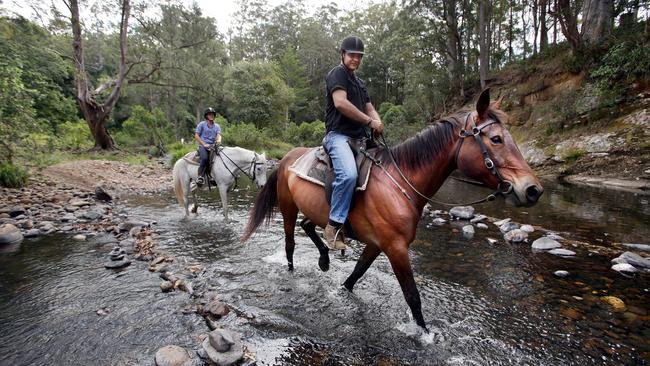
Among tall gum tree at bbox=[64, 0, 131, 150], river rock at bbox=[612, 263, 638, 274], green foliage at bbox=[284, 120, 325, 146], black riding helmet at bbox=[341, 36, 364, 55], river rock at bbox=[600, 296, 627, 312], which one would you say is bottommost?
river rock at bbox=[600, 296, 627, 312]

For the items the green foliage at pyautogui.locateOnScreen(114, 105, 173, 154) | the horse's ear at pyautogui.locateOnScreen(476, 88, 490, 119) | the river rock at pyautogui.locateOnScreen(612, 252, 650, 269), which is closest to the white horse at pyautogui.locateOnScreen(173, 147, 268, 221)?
the horse's ear at pyautogui.locateOnScreen(476, 88, 490, 119)

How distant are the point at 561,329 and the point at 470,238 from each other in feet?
10.5

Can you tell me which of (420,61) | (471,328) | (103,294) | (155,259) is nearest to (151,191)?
Answer: (155,259)

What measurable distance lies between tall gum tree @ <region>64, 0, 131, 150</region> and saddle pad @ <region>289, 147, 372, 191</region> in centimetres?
1881

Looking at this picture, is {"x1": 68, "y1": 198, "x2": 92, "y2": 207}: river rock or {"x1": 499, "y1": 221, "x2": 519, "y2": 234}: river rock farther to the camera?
{"x1": 68, "y1": 198, "x2": 92, "y2": 207}: river rock

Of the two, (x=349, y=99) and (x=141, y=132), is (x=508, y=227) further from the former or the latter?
(x=141, y=132)

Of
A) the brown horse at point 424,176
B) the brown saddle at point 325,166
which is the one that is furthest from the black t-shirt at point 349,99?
the brown horse at point 424,176

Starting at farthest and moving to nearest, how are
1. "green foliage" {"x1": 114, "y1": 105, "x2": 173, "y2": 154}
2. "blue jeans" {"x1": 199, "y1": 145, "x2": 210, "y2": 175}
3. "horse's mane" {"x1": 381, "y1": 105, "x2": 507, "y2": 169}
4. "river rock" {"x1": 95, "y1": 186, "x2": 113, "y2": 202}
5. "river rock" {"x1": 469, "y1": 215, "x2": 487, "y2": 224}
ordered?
1. "green foliage" {"x1": 114, "y1": 105, "x2": 173, "y2": 154}
2. "river rock" {"x1": 95, "y1": 186, "x2": 113, "y2": 202}
3. "blue jeans" {"x1": 199, "y1": 145, "x2": 210, "y2": 175}
4. "river rock" {"x1": 469, "y1": 215, "x2": 487, "y2": 224}
5. "horse's mane" {"x1": 381, "y1": 105, "x2": 507, "y2": 169}

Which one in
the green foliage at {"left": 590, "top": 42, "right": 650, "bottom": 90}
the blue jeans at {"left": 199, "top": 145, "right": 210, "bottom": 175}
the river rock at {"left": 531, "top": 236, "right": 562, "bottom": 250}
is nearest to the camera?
the river rock at {"left": 531, "top": 236, "right": 562, "bottom": 250}

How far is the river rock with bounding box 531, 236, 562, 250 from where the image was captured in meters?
5.67

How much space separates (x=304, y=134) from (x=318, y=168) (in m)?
33.1

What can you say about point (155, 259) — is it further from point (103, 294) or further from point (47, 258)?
Result: point (47, 258)

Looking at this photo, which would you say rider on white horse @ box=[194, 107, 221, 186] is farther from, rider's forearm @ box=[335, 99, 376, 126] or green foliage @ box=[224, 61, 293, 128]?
green foliage @ box=[224, 61, 293, 128]

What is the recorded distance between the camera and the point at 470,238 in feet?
21.4
